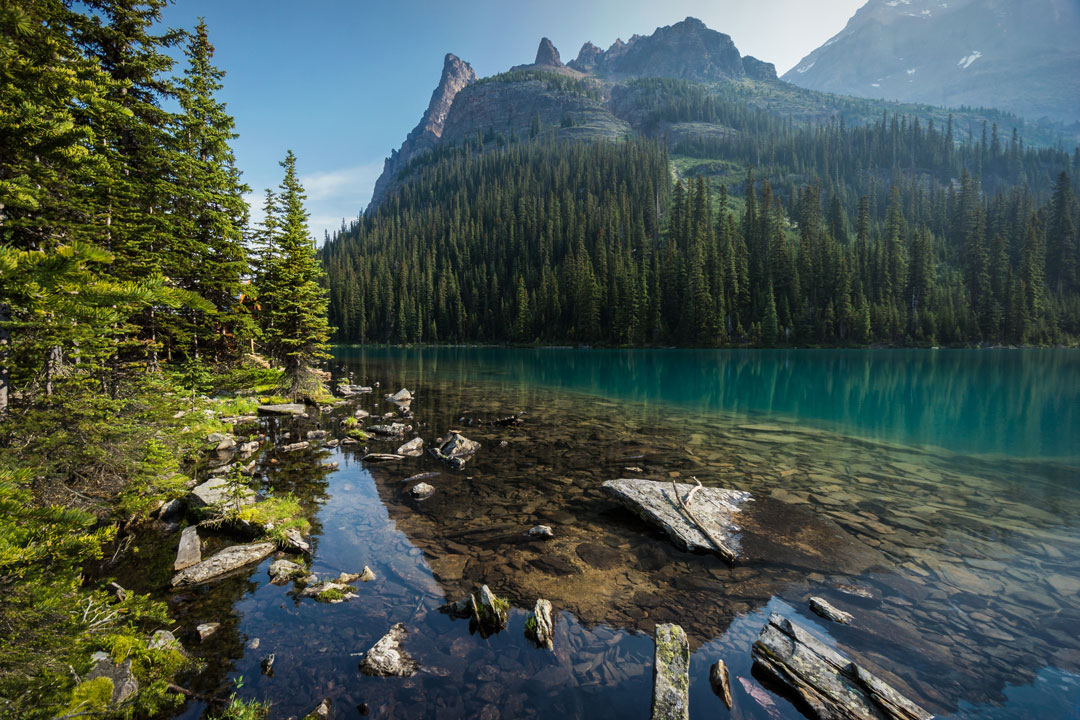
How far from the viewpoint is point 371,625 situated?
7.39 metres

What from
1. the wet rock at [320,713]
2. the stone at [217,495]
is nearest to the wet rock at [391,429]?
the stone at [217,495]

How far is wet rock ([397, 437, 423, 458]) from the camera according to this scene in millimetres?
17670

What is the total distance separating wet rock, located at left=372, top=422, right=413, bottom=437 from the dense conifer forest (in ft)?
278

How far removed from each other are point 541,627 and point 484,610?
106cm

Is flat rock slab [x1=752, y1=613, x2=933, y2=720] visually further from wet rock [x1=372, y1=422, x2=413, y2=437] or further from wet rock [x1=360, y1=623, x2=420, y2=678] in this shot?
wet rock [x1=372, y1=422, x2=413, y2=437]

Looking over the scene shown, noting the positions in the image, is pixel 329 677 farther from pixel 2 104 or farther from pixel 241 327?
pixel 241 327

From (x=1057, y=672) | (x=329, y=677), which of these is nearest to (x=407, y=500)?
(x=329, y=677)

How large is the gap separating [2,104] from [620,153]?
195 meters

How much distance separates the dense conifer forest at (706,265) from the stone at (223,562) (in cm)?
9666

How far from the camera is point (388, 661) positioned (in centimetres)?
642

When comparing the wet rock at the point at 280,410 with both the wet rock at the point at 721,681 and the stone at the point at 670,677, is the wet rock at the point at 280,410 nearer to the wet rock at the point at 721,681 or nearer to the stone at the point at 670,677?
the stone at the point at 670,677

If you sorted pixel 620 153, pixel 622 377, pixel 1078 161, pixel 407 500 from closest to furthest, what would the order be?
pixel 407 500 < pixel 622 377 < pixel 620 153 < pixel 1078 161

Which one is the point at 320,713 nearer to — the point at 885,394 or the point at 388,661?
the point at 388,661

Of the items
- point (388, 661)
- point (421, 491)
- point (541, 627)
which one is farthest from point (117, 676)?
point (421, 491)
